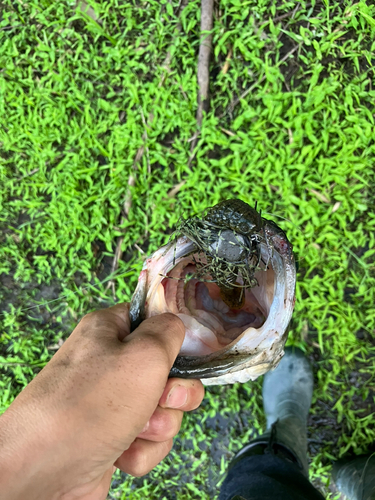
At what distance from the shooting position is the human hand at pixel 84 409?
3.77 ft

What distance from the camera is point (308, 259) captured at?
9.05 feet

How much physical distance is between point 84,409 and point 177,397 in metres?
0.48

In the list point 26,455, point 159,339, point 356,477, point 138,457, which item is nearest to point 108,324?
point 159,339

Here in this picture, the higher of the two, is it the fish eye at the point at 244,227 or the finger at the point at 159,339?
the fish eye at the point at 244,227

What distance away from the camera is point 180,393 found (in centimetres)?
156

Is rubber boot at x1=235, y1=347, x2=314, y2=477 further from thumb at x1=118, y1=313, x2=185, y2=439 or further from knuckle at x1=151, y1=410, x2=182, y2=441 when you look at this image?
thumb at x1=118, y1=313, x2=185, y2=439

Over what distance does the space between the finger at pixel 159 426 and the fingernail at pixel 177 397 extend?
6cm

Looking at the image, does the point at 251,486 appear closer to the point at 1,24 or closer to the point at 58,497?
the point at 58,497

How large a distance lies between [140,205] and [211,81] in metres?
1.18

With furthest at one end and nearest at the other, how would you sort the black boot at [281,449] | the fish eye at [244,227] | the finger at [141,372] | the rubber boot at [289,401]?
the rubber boot at [289,401] < the black boot at [281,449] < the fish eye at [244,227] < the finger at [141,372]

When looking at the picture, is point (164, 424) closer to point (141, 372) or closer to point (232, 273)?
point (141, 372)

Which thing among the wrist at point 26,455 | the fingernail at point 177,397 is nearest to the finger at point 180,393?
the fingernail at point 177,397

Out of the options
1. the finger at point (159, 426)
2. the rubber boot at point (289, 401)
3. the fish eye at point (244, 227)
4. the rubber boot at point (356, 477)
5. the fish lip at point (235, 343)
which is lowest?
the rubber boot at point (356, 477)

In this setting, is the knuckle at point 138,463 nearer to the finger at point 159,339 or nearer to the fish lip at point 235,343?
the fish lip at point 235,343
